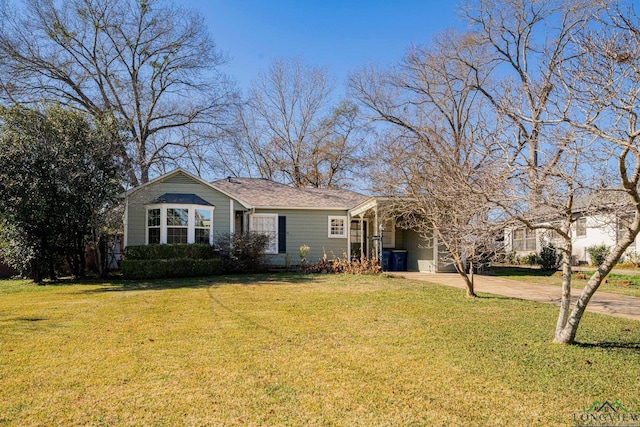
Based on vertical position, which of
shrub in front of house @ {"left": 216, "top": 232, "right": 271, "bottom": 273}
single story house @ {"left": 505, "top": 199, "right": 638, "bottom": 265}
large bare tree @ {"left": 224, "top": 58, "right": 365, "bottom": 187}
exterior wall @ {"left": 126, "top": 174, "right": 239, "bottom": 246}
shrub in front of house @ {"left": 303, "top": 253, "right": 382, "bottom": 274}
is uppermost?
large bare tree @ {"left": 224, "top": 58, "right": 365, "bottom": 187}

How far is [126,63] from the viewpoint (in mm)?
22516

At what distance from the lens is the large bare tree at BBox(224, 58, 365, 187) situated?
98.8 feet

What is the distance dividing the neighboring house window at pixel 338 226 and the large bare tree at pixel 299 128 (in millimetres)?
12301

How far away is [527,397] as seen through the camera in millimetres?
3615

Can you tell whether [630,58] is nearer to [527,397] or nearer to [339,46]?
[527,397]

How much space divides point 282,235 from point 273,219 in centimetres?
77

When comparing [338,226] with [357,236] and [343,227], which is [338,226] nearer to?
[343,227]

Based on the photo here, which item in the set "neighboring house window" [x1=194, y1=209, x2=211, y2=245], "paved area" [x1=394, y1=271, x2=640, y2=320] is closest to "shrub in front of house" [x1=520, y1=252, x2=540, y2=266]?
"paved area" [x1=394, y1=271, x2=640, y2=320]

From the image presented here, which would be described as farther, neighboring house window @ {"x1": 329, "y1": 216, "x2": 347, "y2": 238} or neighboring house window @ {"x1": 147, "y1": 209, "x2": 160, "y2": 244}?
neighboring house window @ {"x1": 329, "y1": 216, "x2": 347, "y2": 238}

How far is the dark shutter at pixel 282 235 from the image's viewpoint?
17266 mm

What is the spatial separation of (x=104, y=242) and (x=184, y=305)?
24.7ft

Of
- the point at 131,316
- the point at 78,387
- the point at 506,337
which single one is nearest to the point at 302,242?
the point at 131,316

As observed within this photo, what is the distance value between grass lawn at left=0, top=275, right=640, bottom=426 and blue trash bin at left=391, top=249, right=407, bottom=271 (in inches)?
368

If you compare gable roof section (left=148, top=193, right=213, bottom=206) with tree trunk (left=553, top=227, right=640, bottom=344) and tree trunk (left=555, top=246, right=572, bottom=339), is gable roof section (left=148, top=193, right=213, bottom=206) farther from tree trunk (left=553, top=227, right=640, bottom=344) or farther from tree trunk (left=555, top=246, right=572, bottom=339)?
tree trunk (left=553, top=227, right=640, bottom=344)
